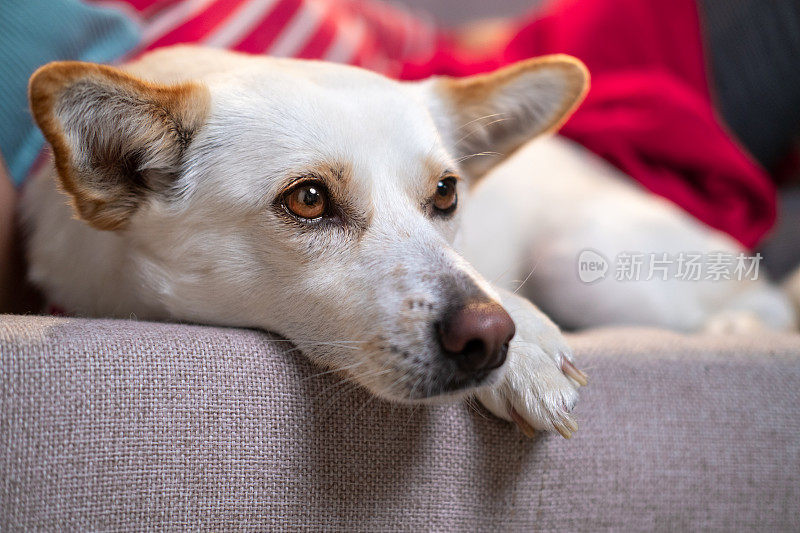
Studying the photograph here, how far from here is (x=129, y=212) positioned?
969 mm

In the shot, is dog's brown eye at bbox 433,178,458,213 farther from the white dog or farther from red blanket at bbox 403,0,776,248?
red blanket at bbox 403,0,776,248

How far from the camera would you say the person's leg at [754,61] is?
2.08 meters

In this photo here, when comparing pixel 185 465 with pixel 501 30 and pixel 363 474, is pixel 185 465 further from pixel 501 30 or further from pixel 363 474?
pixel 501 30

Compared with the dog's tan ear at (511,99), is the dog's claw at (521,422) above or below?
below

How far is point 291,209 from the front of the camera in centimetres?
94

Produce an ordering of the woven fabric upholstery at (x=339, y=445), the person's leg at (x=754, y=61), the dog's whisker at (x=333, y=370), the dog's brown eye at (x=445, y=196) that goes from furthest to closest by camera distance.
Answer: the person's leg at (x=754, y=61)
the dog's brown eye at (x=445, y=196)
the dog's whisker at (x=333, y=370)
the woven fabric upholstery at (x=339, y=445)

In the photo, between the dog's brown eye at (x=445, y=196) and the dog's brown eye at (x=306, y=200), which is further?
the dog's brown eye at (x=445, y=196)

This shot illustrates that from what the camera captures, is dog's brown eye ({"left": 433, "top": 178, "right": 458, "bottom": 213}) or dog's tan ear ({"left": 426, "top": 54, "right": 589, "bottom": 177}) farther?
dog's tan ear ({"left": 426, "top": 54, "right": 589, "bottom": 177})

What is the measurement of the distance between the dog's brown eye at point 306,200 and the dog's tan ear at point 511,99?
371mm

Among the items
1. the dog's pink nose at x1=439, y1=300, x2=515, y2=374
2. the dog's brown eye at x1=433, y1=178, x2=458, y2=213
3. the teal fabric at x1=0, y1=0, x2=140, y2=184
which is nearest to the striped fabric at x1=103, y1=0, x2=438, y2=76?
the teal fabric at x1=0, y1=0, x2=140, y2=184

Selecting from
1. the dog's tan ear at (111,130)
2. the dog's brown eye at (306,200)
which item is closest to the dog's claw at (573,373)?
the dog's brown eye at (306,200)

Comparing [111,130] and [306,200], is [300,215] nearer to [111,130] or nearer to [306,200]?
Result: [306,200]

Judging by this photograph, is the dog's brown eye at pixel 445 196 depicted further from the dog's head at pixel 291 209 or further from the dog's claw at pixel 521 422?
the dog's claw at pixel 521 422

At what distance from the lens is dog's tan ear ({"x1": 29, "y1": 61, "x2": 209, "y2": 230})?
81 centimetres
